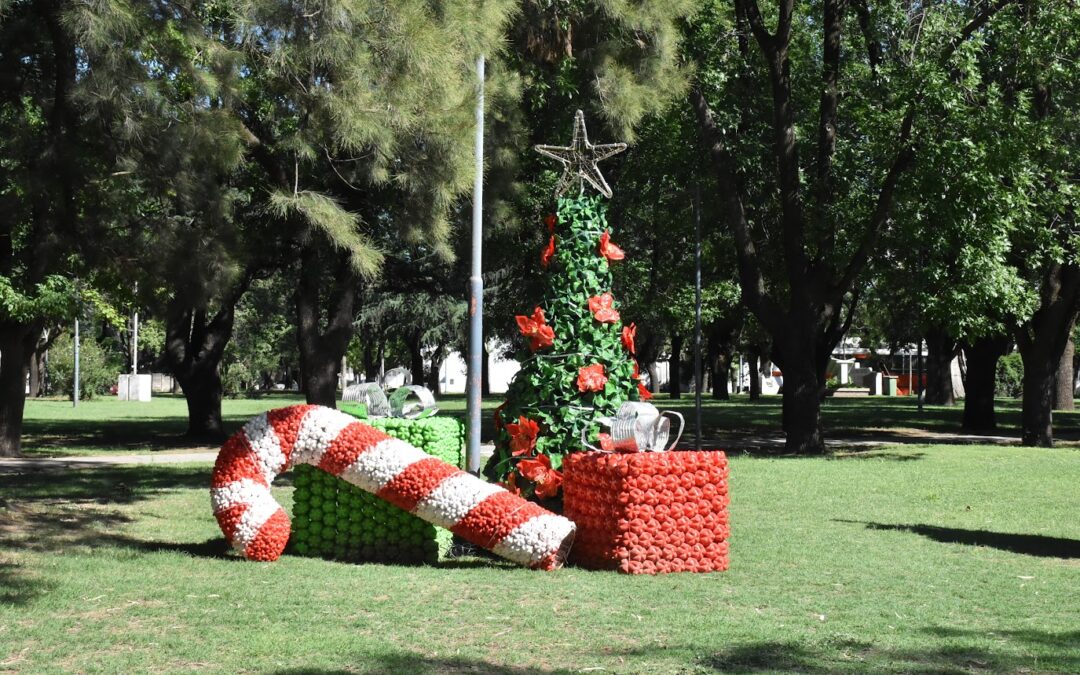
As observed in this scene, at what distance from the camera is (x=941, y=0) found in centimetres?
2227

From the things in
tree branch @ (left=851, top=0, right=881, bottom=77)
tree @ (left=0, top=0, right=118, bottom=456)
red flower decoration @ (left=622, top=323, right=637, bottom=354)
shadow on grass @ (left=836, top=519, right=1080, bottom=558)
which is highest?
tree branch @ (left=851, top=0, right=881, bottom=77)

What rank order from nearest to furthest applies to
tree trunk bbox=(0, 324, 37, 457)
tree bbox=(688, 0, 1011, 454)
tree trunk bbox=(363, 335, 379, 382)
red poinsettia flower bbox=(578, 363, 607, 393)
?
red poinsettia flower bbox=(578, 363, 607, 393), tree trunk bbox=(0, 324, 37, 457), tree bbox=(688, 0, 1011, 454), tree trunk bbox=(363, 335, 379, 382)

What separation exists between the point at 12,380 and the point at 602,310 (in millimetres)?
13334

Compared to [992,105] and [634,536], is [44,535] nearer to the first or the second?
[634,536]

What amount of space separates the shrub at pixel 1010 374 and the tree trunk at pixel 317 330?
50.6 meters

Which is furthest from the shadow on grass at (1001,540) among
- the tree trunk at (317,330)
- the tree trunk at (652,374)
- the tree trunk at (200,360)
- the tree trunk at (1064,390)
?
the tree trunk at (652,374)

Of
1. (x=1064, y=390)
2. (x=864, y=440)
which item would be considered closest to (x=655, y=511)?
(x=864, y=440)

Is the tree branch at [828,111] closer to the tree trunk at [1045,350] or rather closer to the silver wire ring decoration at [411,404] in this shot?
the tree trunk at [1045,350]

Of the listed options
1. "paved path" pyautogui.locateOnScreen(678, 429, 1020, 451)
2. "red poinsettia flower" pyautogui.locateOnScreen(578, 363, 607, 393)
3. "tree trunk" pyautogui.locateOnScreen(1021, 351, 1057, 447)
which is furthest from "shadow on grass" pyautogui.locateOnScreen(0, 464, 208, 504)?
"tree trunk" pyautogui.locateOnScreen(1021, 351, 1057, 447)

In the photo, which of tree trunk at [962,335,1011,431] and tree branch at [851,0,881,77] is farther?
tree trunk at [962,335,1011,431]

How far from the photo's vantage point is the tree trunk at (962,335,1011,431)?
100 feet

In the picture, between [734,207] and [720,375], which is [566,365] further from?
[720,375]

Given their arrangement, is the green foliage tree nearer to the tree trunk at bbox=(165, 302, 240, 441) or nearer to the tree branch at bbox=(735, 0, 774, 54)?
the tree branch at bbox=(735, 0, 774, 54)

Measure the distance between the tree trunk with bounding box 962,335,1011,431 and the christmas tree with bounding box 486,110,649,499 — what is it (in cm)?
2196
